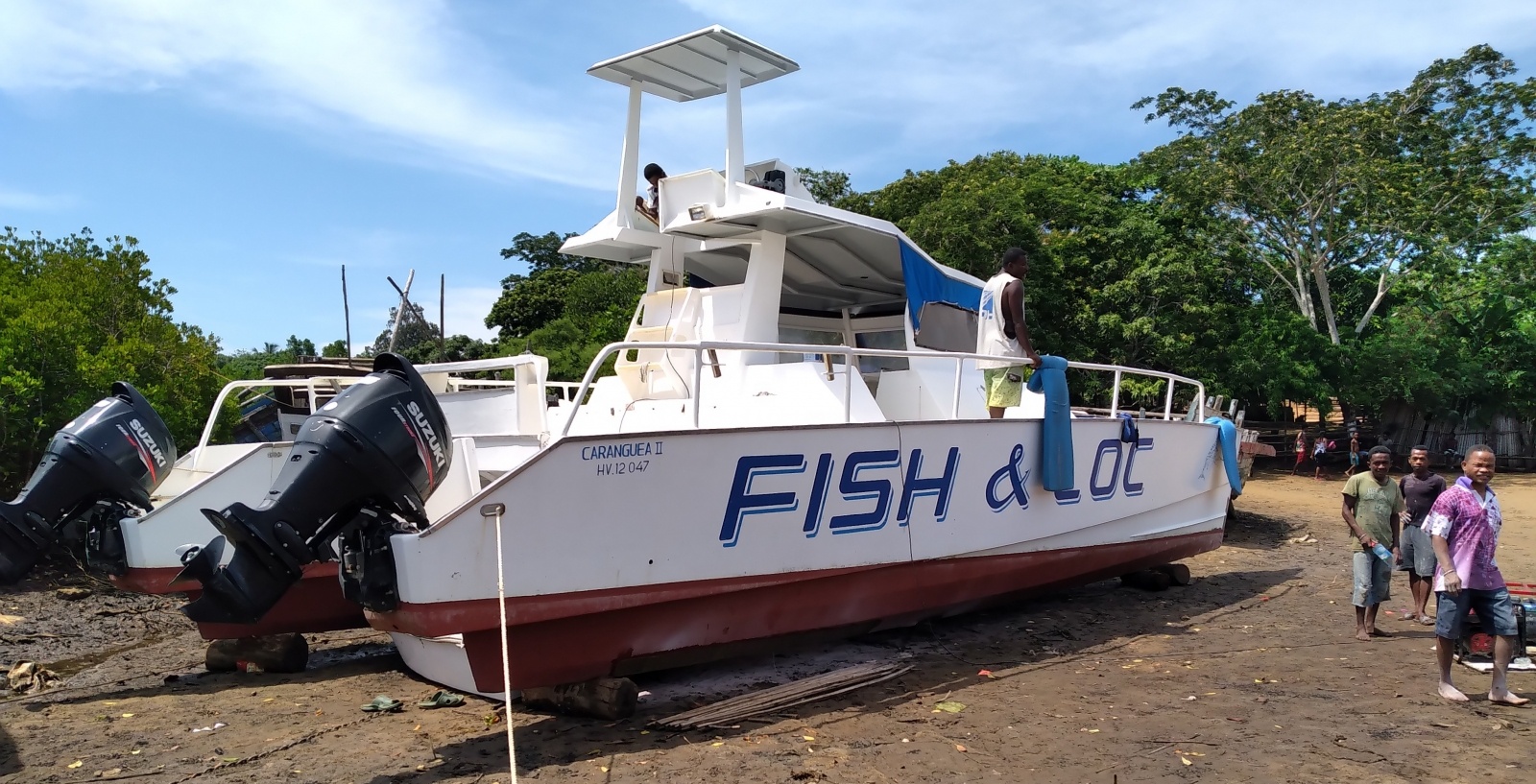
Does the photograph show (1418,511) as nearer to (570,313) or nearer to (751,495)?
(751,495)

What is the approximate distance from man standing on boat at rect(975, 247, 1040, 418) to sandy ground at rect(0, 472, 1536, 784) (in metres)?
1.71

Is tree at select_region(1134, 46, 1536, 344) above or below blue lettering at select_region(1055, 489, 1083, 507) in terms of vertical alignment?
above

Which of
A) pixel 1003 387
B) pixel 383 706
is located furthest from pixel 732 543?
pixel 1003 387

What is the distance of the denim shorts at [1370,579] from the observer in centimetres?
665

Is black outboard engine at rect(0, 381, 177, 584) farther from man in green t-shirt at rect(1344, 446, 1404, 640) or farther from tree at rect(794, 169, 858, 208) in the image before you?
tree at rect(794, 169, 858, 208)

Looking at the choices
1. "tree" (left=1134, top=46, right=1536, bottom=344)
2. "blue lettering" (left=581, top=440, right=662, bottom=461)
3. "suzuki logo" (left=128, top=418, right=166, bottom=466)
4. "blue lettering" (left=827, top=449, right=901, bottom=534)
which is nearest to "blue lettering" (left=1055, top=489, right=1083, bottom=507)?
"blue lettering" (left=827, top=449, right=901, bottom=534)

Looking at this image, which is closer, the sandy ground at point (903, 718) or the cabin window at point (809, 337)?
the sandy ground at point (903, 718)

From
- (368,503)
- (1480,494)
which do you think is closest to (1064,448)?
(1480,494)

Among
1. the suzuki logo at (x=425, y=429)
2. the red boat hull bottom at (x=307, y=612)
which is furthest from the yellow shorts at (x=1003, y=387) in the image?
the red boat hull bottom at (x=307, y=612)

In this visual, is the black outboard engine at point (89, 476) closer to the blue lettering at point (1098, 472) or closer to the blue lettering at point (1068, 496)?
the blue lettering at point (1068, 496)

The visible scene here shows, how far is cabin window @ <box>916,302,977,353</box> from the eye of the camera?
7.54 meters

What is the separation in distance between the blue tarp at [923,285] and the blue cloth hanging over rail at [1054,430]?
1056mm

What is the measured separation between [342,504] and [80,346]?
7402mm

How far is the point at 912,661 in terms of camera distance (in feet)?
20.2
